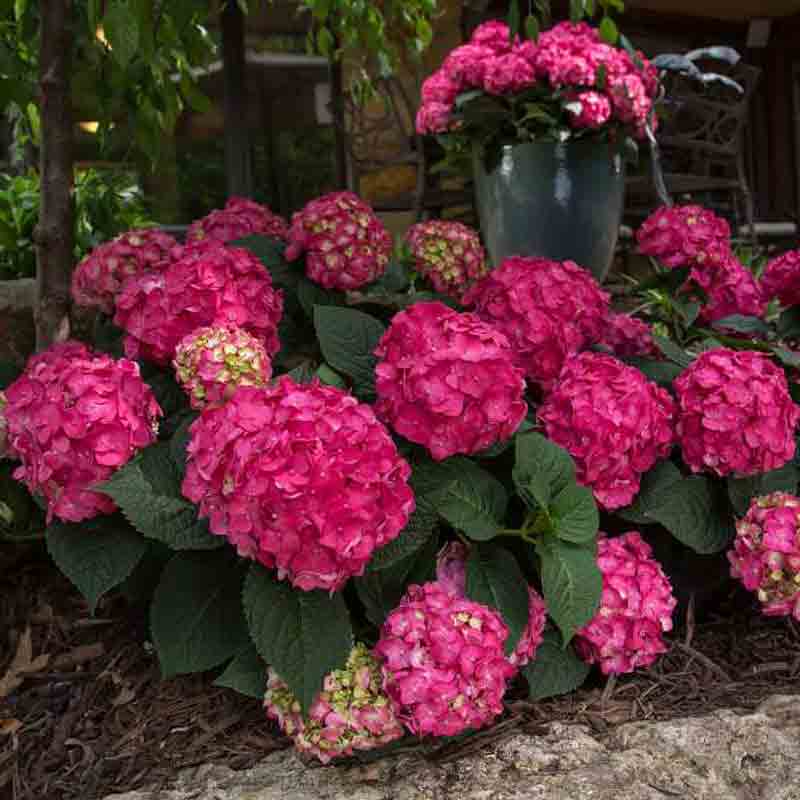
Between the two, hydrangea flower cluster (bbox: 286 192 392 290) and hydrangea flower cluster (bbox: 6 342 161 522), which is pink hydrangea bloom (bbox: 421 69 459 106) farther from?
hydrangea flower cluster (bbox: 6 342 161 522)

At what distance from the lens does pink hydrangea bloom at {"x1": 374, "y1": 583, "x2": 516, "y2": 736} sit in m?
0.88

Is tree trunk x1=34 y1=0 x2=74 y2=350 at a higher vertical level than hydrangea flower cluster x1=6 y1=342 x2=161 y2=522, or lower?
higher

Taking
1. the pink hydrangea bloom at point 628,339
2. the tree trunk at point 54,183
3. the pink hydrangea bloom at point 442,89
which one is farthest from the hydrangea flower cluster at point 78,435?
the pink hydrangea bloom at point 442,89

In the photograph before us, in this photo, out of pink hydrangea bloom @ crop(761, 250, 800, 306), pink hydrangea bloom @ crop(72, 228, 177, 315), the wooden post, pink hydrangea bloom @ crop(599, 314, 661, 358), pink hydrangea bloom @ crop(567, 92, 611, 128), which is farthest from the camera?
the wooden post

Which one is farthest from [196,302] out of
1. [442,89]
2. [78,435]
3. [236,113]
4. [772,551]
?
[236,113]

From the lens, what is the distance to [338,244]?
4.63 ft

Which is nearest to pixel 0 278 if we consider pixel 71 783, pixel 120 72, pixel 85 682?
pixel 120 72

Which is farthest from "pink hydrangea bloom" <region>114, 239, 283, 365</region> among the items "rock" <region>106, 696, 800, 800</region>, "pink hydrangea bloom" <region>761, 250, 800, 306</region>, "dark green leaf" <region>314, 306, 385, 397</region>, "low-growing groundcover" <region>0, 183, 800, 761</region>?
"pink hydrangea bloom" <region>761, 250, 800, 306</region>

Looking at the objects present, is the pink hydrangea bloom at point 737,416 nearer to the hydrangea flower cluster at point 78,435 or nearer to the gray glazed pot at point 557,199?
the hydrangea flower cluster at point 78,435

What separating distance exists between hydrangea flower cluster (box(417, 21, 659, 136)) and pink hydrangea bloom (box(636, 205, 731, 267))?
3.47 feet

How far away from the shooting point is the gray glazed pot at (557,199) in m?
2.78

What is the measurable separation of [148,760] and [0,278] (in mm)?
1533

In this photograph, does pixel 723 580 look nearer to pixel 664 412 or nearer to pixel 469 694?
pixel 664 412

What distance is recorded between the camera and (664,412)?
3.88 ft
